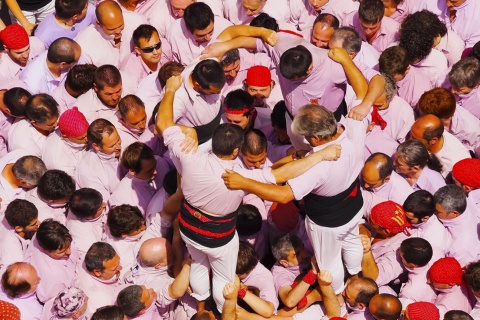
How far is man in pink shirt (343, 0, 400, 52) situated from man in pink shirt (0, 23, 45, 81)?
11.1ft

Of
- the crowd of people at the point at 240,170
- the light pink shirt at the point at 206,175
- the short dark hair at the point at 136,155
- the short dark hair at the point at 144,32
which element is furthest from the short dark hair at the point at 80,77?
the light pink shirt at the point at 206,175

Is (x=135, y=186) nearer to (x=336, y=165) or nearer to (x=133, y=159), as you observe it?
(x=133, y=159)

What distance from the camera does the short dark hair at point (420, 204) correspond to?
21.7ft

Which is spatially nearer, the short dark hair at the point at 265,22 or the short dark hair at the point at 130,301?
the short dark hair at the point at 130,301

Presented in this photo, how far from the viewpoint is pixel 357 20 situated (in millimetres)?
8430

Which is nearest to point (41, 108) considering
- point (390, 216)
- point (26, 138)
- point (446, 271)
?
point (26, 138)

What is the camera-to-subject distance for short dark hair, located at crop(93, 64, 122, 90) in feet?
24.1

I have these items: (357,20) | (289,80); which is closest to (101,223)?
(289,80)

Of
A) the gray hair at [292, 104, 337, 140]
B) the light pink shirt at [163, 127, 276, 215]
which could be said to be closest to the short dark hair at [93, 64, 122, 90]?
the light pink shirt at [163, 127, 276, 215]

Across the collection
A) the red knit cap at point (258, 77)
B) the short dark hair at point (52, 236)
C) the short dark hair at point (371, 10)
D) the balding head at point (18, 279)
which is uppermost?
the short dark hair at point (371, 10)

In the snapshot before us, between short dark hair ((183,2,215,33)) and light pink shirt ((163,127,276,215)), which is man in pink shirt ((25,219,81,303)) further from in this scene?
short dark hair ((183,2,215,33))

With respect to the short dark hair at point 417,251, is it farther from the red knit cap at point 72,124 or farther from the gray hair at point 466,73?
the red knit cap at point 72,124

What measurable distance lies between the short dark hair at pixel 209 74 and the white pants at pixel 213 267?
1221mm

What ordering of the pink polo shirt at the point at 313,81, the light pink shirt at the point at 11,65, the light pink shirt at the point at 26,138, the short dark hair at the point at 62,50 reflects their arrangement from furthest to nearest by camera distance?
1. the light pink shirt at the point at 11,65
2. the short dark hair at the point at 62,50
3. the light pink shirt at the point at 26,138
4. the pink polo shirt at the point at 313,81
